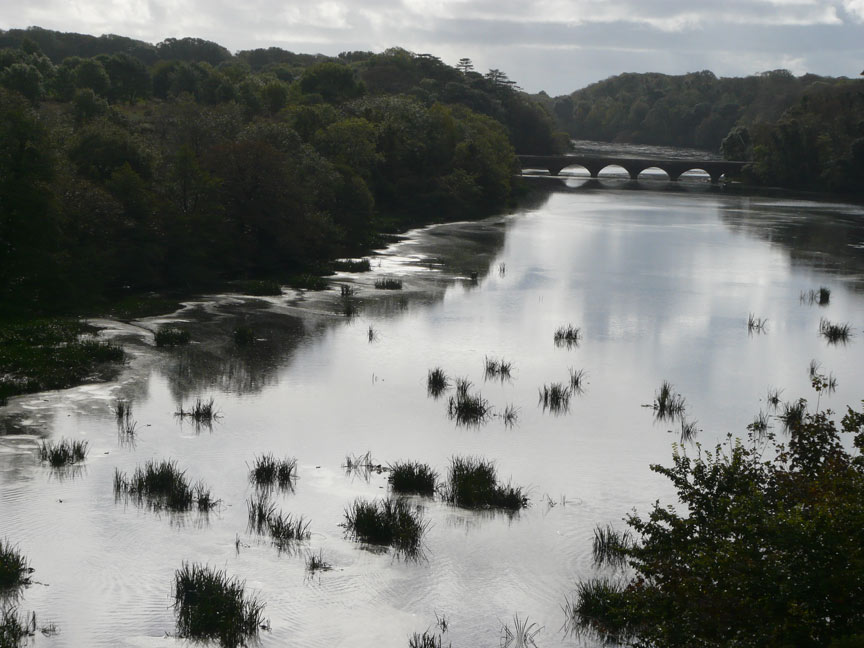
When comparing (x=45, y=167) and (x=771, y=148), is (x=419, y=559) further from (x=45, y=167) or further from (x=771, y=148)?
(x=771, y=148)

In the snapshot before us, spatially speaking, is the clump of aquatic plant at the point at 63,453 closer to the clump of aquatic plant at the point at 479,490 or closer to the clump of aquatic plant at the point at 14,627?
the clump of aquatic plant at the point at 14,627

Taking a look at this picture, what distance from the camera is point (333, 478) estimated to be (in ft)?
67.6

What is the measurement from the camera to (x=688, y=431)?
79.6 ft

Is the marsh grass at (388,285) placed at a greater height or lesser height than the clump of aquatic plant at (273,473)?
greater

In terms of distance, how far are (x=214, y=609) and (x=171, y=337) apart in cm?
1864

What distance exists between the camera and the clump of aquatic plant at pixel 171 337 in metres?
31.2

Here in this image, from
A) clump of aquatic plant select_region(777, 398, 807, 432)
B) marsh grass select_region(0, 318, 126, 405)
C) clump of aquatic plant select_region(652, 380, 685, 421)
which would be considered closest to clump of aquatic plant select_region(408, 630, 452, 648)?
clump of aquatic plant select_region(652, 380, 685, 421)

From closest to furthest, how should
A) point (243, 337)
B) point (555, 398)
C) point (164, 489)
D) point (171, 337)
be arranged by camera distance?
point (164, 489) < point (555, 398) < point (171, 337) < point (243, 337)

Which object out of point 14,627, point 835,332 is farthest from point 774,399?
point 14,627

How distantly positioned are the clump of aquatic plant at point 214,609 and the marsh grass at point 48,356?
12249 mm

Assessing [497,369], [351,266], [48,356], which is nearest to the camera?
[48,356]

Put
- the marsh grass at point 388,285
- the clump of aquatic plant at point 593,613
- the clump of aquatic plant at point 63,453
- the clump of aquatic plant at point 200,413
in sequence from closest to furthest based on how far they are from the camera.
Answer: the clump of aquatic plant at point 593,613, the clump of aquatic plant at point 63,453, the clump of aquatic plant at point 200,413, the marsh grass at point 388,285

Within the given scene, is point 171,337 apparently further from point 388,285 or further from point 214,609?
point 214,609

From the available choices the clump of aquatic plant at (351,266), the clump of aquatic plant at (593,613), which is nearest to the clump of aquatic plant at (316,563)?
the clump of aquatic plant at (593,613)
